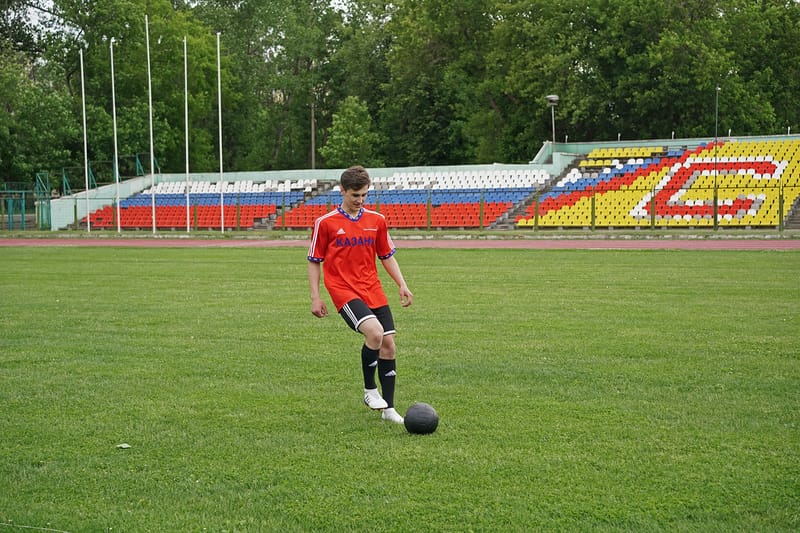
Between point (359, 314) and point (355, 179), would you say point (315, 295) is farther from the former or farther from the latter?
point (355, 179)

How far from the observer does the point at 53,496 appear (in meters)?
5.34

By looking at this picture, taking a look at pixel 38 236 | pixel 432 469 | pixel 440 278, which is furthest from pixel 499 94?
pixel 432 469

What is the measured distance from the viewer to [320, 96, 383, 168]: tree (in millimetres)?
65062

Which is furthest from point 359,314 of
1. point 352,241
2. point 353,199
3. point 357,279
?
point 353,199

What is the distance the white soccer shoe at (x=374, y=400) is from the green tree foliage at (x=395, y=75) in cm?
4801

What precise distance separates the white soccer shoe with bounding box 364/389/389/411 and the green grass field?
164 millimetres

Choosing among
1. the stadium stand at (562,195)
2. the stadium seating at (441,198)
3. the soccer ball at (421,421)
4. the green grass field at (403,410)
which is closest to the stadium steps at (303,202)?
the stadium stand at (562,195)

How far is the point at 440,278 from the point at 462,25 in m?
47.2

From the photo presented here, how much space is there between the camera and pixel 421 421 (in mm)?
6555

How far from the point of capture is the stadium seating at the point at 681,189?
1553 inches

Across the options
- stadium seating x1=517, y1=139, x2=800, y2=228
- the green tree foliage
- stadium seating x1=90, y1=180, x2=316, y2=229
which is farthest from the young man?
the green tree foliage

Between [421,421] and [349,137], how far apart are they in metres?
59.3

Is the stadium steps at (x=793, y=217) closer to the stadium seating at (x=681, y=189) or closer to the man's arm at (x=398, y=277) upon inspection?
the stadium seating at (x=681, y=189)

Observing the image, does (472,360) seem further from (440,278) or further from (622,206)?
(622,206)
